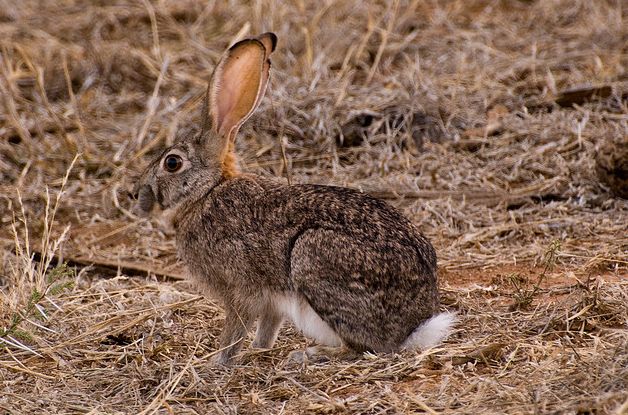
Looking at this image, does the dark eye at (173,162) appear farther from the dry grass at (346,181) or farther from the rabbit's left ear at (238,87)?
the dry grass at (346,181)

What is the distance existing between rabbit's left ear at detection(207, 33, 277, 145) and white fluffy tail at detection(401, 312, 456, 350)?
1471mm

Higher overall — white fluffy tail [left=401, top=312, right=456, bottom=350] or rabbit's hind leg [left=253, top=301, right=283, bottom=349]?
white fluffy tail [left=401, top=312, right=456, bottom=350]

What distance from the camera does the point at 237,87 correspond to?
5688 mm

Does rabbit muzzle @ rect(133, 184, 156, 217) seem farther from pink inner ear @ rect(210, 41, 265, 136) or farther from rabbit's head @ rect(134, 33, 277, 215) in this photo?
pink inner ear @ rect(210, 41, 265, 136)

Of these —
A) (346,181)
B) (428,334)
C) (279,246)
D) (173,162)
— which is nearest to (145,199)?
(173,162)

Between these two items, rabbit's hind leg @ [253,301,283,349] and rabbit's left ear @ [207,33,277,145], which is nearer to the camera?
rabbit's hind leg @ [253,301,283,349]

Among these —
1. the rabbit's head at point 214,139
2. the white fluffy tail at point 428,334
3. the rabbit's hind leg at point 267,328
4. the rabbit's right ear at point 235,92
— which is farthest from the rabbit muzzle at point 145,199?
the white fluffy tail at point 428,334

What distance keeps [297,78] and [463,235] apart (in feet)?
8.30

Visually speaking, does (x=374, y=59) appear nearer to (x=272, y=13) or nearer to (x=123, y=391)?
(x=272, y=13)

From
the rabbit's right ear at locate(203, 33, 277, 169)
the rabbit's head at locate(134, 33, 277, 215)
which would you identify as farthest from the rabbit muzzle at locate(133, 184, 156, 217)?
the rabbit's right ear at locate(203, 33, 277, 169)

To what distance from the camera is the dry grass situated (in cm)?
466

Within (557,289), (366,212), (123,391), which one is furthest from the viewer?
(557,289)

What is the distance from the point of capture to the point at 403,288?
4.93 meters

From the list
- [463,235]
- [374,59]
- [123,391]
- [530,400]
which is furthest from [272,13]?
[530,400]
